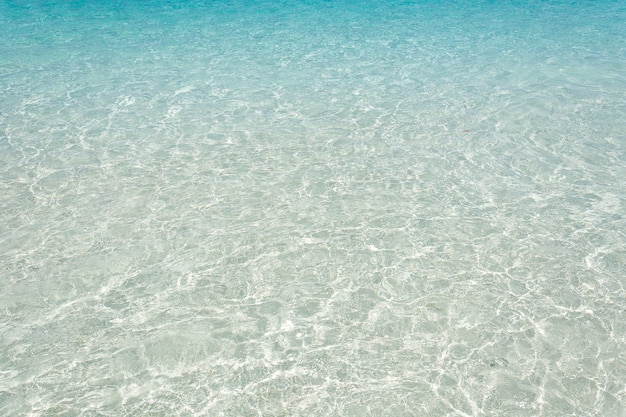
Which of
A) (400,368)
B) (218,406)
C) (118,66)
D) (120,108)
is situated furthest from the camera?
(118,66)

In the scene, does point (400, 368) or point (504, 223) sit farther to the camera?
point (504, 223)

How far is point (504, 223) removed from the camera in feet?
27.2

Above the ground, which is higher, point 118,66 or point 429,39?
point 118,66

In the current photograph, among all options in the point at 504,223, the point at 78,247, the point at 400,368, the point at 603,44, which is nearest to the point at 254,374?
the point at 400,368

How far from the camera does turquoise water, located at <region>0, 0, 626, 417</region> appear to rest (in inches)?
231

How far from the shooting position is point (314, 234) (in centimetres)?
815

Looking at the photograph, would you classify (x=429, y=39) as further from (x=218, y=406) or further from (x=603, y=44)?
(x=218, y=406)

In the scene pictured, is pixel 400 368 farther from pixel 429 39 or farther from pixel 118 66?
pixel 429 39

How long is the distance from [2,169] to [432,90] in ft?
29.3

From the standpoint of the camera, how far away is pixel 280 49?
1641 centimetres

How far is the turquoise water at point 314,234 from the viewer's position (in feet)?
19.2

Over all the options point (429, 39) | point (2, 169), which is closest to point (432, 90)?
point (429, 39)

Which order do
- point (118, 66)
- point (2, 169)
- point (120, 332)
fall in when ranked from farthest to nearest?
point (118, 66) < point (2, 169) < point (120, 332)

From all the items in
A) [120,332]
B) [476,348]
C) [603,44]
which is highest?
[120,332]
